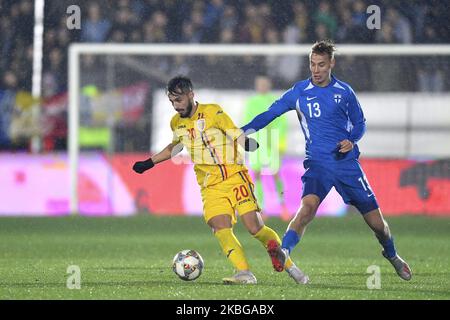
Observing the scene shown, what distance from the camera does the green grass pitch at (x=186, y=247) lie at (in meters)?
8.17

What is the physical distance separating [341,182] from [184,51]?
7996mm

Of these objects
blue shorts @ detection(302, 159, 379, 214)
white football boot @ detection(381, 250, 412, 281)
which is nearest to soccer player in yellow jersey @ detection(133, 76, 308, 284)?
blue shorts @ detection(302, 159, 379, 214)

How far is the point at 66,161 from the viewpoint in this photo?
55.0ft

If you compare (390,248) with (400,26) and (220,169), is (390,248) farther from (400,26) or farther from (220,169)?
(400,26)

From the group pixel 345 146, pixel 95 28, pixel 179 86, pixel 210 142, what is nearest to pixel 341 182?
pixel 345 146

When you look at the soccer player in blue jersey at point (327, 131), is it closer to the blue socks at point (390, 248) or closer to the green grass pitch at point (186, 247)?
the blue socks at point (390, 248)

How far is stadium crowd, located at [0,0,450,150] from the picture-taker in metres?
17.1

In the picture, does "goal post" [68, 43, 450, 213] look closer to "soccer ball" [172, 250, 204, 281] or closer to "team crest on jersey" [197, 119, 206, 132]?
"team crest on jersey" [197, 119, 206, 132]

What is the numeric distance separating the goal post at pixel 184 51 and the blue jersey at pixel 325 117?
7.59 m

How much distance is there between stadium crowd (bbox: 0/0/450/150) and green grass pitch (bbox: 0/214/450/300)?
2.30 meters

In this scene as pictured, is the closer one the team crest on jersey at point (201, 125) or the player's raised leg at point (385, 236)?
the team crest on jersey at point (201, 125)

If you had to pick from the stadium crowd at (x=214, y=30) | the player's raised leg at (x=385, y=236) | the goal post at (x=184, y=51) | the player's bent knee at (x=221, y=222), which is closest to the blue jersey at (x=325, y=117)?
the player's raised leg at (x=385, y=236)

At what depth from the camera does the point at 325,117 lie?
29.4 ft
